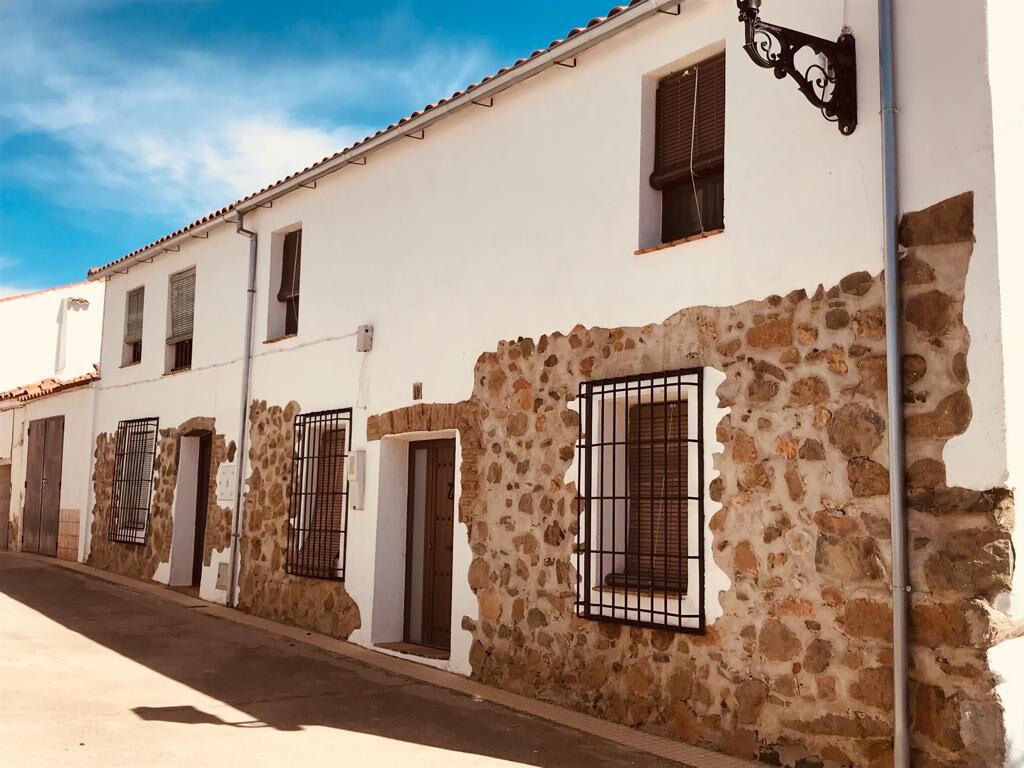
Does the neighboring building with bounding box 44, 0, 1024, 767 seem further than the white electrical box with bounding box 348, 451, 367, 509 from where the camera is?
No

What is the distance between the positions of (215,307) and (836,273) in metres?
8.85

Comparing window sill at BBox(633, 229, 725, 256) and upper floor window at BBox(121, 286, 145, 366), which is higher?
upper floor window at BBox(121, 286, 145, 366)

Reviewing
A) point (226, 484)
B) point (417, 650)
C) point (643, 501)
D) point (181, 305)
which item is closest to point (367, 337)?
point (417, 650)

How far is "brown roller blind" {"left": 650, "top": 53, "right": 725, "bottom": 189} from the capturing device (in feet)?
21.7

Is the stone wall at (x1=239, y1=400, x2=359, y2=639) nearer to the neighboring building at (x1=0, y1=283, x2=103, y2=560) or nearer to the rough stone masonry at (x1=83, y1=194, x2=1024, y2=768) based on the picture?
the rough stone masonry at (x1=83, y1=194, x2=1024, y2=768)

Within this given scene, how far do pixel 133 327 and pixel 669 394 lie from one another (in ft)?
35.1

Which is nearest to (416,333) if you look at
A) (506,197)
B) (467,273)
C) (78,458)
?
(467,273)

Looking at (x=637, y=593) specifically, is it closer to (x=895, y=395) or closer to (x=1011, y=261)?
(x=895, y=395)

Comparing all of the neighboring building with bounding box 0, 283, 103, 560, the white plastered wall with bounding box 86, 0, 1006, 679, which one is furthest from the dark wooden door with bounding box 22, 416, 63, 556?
the white plastered wall with bounding box 86, 0, 1006, 679

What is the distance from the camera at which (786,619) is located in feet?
18.4

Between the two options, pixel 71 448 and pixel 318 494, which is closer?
pixel 318 494

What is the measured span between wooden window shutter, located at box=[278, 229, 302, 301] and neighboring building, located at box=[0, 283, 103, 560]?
18.9 ft

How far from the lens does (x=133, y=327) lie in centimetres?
1491

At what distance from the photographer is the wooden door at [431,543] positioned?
878 centimetres
